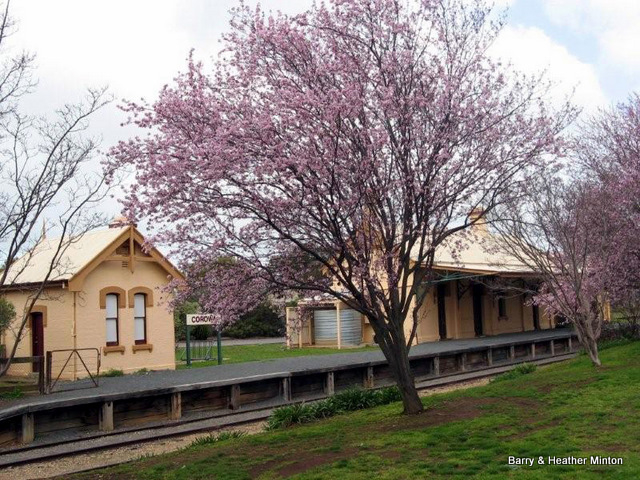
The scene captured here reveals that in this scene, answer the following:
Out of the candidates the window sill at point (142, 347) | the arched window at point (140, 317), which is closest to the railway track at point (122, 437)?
the window sill at point (142, 347)

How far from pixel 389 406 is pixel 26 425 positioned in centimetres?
685

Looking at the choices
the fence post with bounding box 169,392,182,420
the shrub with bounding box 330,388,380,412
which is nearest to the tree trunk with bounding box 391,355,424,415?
the shrub with bounding box 330,388,380,412

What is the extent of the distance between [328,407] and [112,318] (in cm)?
1133

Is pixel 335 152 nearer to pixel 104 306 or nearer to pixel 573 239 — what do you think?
pixel 573 239

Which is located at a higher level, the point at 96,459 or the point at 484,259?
the point at 484,259

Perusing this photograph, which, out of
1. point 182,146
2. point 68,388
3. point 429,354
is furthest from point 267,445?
point 429,354

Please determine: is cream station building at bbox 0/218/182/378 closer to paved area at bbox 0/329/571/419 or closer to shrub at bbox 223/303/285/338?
paved area at bbox 0/329/571/419

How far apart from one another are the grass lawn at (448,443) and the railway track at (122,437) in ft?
7.97

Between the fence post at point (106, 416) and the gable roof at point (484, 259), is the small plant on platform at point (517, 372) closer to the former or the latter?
the gable roof at point (484, 259)

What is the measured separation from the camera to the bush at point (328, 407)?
12.6 m

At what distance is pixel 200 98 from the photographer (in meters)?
9.92

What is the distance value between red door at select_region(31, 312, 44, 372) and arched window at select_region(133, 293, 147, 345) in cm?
295

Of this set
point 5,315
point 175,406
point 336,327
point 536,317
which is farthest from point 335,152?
point 536,317

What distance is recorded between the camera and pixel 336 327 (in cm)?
3288
